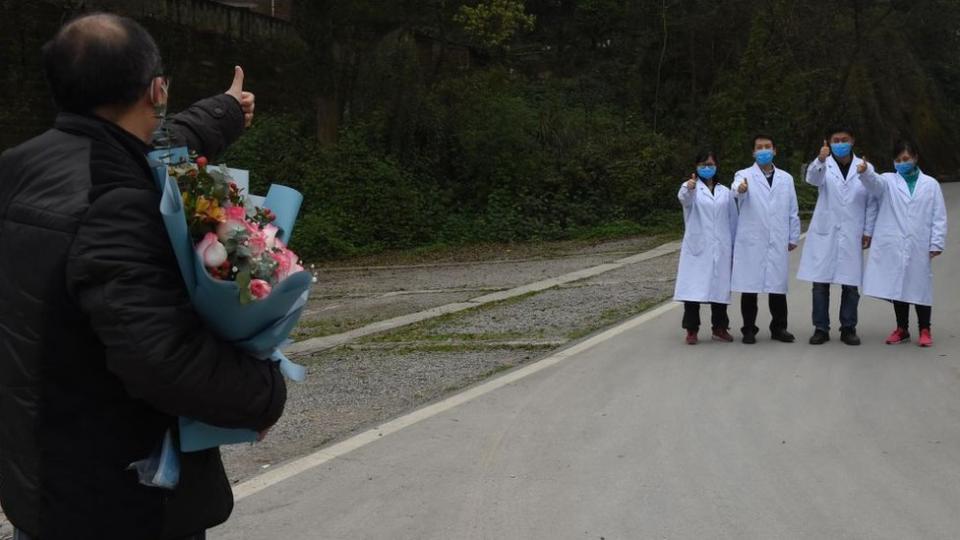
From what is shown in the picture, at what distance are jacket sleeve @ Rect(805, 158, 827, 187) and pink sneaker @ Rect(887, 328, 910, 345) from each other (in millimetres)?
1619

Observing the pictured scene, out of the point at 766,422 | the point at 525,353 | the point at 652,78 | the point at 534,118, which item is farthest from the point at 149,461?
the point at 652,78

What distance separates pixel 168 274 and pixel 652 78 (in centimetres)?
3240

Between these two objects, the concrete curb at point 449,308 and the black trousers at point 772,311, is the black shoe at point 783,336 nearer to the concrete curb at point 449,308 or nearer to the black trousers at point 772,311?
the black trousers at point 772,311

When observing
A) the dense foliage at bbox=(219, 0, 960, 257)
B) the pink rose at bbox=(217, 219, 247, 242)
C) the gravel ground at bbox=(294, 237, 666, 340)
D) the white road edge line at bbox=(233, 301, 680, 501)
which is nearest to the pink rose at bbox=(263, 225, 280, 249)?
the pink rose at bbox=(217, 219, 247, 242)

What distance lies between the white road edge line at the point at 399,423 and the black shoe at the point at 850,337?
216cm

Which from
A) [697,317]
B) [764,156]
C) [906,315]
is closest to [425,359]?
[697,317]

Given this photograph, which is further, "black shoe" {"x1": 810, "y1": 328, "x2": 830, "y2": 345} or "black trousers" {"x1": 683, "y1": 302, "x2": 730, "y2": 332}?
"black trousers" {"x1": 683, "y1": 302, "x2": 730, "y2": 332}

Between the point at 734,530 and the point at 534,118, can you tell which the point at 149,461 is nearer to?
the point at 734,530

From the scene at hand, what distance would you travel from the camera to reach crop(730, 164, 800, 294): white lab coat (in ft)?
34.9

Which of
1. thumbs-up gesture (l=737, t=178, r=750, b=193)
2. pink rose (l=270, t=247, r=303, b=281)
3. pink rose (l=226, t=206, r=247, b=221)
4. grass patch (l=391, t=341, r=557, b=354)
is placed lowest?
grass patch (l=391, t=341, r=557, b=354)

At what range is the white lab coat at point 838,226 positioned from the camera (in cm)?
1052

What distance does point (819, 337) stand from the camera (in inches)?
405

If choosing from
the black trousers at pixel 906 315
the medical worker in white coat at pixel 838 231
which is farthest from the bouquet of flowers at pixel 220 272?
the black trousers at pixel 906 315

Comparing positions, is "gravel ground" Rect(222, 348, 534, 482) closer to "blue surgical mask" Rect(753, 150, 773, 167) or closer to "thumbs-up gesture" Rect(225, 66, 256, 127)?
"blue surgical mask" Rect(753, 150, 773, 167)
